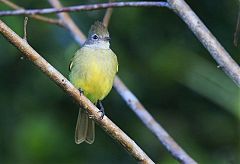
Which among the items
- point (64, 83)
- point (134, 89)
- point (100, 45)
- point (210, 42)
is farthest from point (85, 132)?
point (64, 83)

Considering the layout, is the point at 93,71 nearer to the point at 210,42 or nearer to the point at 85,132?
the point at 85,132

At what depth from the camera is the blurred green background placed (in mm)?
5621

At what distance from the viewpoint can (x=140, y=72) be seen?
19.0 feet

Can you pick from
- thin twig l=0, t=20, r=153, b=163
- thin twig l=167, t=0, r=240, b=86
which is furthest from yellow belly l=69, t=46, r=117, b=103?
thin twig l=0, t=20, r=153, b=163

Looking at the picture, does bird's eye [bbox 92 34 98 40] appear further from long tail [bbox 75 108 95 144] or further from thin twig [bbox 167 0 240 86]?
thin twig [bbox 167 0 240 86]

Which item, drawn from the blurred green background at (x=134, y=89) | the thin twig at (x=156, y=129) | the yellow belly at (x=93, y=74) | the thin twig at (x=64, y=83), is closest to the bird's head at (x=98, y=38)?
the yellow belly at (x=93, y=74)

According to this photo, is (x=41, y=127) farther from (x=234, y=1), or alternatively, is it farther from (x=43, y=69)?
(x=43, y=69)

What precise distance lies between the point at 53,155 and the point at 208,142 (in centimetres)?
123

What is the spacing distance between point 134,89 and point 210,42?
2160 millimetres

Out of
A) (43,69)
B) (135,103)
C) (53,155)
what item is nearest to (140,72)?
(53,155)

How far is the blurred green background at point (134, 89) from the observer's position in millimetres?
5621

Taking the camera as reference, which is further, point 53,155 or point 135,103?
point 53,155

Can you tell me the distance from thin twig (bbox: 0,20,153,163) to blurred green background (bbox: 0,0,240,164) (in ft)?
6.92

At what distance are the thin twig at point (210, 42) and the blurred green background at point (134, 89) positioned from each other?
178cm
